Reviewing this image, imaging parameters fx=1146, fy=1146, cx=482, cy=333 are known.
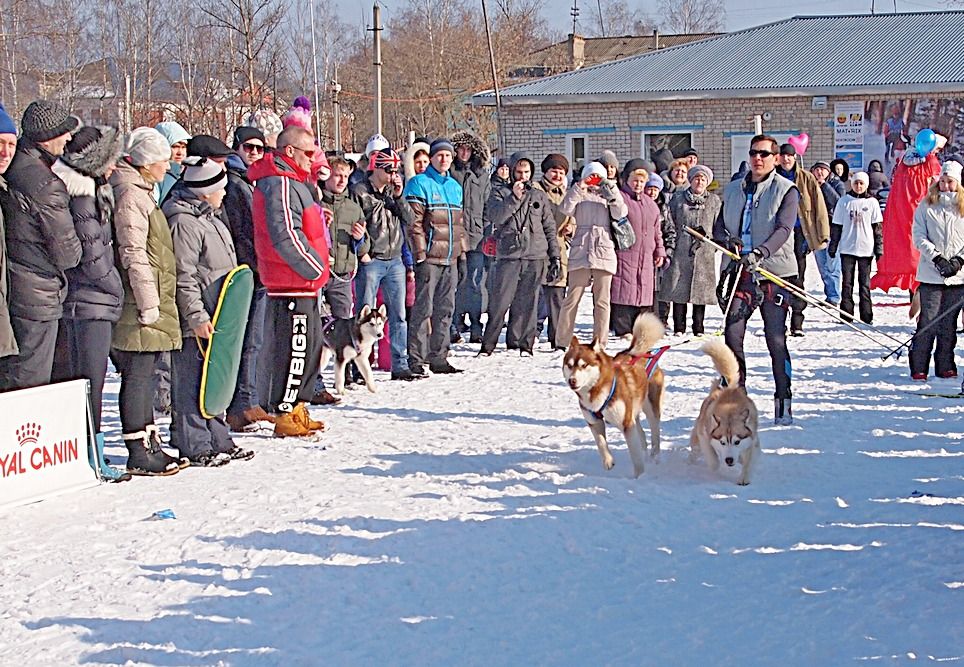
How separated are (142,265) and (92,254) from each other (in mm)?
305

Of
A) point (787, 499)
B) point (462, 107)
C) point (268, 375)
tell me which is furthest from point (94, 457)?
point (462, 107)

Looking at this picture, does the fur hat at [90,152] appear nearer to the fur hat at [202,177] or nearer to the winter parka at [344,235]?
the fur hat at [202,177]

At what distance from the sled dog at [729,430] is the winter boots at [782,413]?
1304 mm

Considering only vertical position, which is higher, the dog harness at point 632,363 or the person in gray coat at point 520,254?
the person in gray coat at point 520,254

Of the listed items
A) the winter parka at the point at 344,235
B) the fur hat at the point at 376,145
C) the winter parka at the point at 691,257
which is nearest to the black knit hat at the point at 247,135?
the winter parka at the point at 344,235

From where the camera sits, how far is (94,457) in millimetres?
5988

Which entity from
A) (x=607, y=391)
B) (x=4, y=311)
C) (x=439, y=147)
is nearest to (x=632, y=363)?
(x=607, y=391)

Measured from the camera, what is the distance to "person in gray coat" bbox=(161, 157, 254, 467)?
6281 millimetres

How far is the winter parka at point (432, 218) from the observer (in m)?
9.27

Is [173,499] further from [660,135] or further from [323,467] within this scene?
[660,135]

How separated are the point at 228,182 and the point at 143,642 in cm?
406

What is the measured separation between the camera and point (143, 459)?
6.19 metres

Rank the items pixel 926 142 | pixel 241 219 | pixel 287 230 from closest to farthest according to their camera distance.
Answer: pixel 287 230, pixel 241 219, pixel 926 142

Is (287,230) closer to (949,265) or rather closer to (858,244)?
(949,265)
